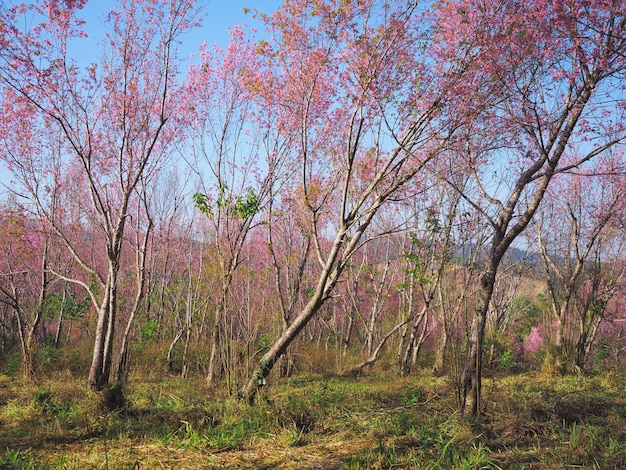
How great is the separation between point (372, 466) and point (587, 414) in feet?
10.0

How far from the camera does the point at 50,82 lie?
6.86 meters

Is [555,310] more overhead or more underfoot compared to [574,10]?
more underfoot

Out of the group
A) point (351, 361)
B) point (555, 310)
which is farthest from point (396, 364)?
point (555, 310)

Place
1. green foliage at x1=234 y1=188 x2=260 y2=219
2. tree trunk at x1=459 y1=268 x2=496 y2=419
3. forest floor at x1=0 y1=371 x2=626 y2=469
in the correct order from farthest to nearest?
green foliage at x1=234 y1=188 x2=260 y2=219 → tree trunk at x1=459 y1=268 x2=496 y2=419 → forest floor at x1=0 y1=371 x2=626 y2=469

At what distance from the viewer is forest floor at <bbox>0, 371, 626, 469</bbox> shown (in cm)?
349

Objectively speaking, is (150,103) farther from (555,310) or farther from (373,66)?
(555,310)

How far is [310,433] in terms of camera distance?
4.34m

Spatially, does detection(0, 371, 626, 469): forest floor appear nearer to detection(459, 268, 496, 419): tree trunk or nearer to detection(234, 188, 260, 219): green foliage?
detection(459, 268, 496, 419): tree trunk

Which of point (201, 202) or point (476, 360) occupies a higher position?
point (201, 202)

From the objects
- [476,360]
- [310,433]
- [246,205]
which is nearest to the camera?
[310,433]

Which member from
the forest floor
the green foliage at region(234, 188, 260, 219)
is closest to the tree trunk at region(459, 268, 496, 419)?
the forest floor

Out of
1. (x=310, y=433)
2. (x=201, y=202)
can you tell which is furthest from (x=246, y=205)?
(x=310, y=433)

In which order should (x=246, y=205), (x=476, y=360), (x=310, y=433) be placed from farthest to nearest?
(x=246, y=205) → (x=476, y=360) → (x=310, y=433)

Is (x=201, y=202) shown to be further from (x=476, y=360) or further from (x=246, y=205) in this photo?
(x=476, y=360)
